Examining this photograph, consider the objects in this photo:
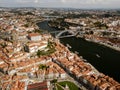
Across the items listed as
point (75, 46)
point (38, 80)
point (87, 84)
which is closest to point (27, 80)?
point (38, 80)

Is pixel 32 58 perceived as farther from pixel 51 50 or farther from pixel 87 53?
pixel 87 53

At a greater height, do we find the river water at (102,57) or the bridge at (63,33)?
the river water at (102,57)

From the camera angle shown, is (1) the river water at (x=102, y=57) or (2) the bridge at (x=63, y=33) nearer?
(1) the river water at (x=102, y=57)

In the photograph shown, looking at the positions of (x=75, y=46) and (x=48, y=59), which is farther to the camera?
(x=75, y=46)

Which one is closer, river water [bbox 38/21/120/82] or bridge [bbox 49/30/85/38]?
river water [bbox 38/21/120/82]

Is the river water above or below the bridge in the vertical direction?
above

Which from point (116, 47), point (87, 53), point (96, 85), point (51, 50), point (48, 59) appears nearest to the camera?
point (96, 85)

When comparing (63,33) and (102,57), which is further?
(63,33)

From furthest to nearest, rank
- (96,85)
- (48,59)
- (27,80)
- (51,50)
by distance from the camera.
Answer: (51,50), (48,59), (27,80), (96,85)

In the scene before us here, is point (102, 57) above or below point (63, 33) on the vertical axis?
above

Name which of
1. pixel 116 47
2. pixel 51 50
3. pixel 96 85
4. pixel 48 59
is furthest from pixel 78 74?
pixel 116 47
